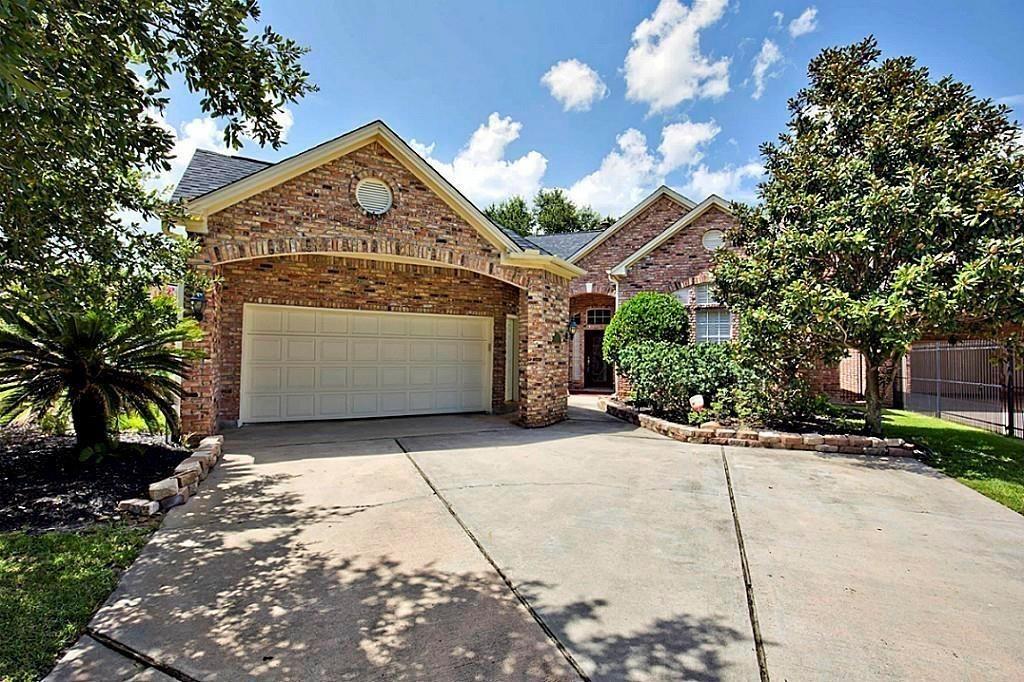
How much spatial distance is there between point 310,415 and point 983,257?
11.2 meters

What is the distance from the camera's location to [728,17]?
32.5ft

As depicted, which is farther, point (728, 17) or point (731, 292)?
point (728, 17)

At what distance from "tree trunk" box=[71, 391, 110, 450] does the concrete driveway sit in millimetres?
1442

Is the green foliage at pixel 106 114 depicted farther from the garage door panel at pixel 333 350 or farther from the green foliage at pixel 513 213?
the green foliage at pixel 513 213

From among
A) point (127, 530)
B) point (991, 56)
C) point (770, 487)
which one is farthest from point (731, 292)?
point (127, 530)

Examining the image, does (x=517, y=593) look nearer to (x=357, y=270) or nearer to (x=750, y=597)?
(x=750, y=597)

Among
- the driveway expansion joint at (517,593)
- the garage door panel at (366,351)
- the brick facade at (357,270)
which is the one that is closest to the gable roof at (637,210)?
the brick facade at (357,270)

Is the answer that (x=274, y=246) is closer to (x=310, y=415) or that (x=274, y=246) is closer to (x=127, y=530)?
(x=310, y=415)

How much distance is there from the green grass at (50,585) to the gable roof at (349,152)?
3805 mm

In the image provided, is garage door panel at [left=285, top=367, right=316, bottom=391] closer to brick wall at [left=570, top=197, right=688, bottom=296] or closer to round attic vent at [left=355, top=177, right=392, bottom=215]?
round attic vent at [left=355, top=177, right=392, bottom=215]

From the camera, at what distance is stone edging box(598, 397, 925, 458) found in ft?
26.5

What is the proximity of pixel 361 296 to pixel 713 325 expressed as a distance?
979 centimetres

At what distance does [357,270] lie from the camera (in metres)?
10.5

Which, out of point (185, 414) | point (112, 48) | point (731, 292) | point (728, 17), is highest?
point (728, 17)
